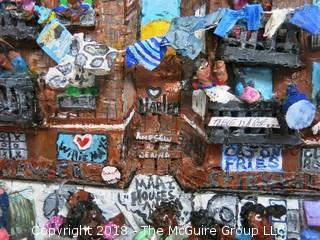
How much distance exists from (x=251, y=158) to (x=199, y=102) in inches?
26.5

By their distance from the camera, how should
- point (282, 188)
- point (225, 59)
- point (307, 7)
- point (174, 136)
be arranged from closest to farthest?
1. point (307, 7)
2. point (225, 59)
3. point (282, 188)
4. point (174, 136)

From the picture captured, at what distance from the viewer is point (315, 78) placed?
4.37 metres

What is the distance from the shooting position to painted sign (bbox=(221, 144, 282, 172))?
4.56 metres

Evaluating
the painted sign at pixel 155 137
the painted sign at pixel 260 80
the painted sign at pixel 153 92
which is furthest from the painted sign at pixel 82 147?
the painted sign at pixel 260 80

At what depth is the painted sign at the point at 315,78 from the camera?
171 inches

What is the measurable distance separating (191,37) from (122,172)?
1.40 meters

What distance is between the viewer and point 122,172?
4.75 m

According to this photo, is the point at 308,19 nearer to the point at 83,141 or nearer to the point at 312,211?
the point at 312,211

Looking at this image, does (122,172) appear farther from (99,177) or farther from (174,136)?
(174,136)

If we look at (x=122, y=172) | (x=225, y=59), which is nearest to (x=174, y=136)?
(x=122, y=172)

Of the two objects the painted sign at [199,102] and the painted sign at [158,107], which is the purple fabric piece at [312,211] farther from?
the painted sign at [158,107]

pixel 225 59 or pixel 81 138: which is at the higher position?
pixel 225 59

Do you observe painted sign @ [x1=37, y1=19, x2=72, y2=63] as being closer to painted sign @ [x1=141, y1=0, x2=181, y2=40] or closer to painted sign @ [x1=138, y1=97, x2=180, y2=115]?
painted sign @ [x1=141, y1=0, x2=181, y2=40]

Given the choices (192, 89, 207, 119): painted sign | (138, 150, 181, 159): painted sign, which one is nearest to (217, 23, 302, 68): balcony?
A: (192, 89, 207, 119): painted sign
